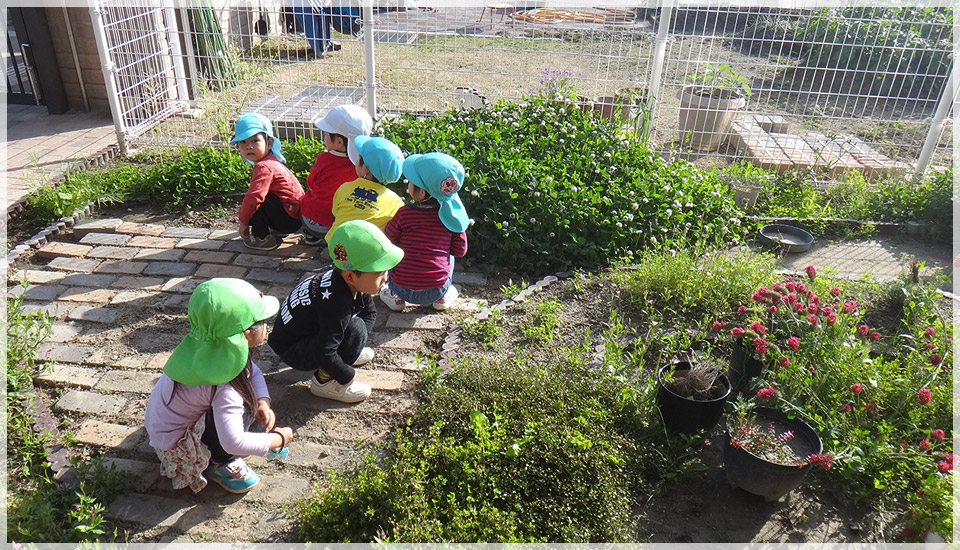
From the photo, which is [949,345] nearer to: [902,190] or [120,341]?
[902,190]

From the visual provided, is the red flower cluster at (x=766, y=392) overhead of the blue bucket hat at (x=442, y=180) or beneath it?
beneath

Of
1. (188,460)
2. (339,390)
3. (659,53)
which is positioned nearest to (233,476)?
(188,460)

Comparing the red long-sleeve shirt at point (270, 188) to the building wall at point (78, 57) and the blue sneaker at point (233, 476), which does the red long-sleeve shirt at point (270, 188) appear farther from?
the building wall at point (78, 57)

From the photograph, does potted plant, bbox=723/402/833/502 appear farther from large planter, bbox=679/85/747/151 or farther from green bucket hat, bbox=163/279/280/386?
large planter, bbox=679/85/747/151

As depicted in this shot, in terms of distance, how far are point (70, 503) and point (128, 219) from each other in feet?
10.4

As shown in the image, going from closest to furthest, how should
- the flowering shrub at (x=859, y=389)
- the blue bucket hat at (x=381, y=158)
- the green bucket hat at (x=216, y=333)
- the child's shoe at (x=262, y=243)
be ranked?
the green bucket hat at (x=216, y=333) → the flowering shrub at (x=859, y=389) → the blue bucket hat at (x=381, y=158) → the child's shoe at (x=262, y=243)

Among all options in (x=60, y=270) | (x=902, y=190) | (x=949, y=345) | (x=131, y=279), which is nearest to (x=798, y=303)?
(x=949, y=345)

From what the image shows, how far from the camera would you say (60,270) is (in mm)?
4711

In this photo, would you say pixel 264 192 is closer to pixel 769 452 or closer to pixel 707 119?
pixel 769 452

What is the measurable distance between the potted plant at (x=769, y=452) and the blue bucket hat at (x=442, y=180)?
6.29ft

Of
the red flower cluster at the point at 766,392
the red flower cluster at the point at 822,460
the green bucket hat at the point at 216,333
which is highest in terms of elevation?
the green bucket hat at the point at 216,333

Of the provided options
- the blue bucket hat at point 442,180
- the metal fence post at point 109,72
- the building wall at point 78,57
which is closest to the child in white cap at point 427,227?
the blue bucket hat at point 442,180

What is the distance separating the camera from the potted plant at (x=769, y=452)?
9.46 ft

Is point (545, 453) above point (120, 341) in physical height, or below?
above
